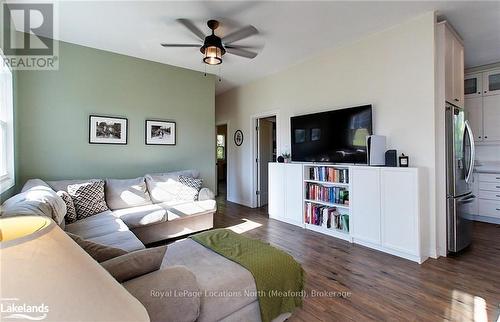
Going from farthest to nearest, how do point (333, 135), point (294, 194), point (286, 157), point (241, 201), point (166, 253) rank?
point (241, 201)
point (286, 157)
point (294, 194)
point (333, 135)
point (166, 253)

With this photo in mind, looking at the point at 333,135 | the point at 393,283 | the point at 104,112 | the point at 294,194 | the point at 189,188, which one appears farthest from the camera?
the point at 294,194

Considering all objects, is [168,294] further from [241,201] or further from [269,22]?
[241,201]

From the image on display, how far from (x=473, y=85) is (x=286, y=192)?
3.82m

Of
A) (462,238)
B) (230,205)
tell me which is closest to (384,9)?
(462,238)

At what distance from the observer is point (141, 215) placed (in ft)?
9.53

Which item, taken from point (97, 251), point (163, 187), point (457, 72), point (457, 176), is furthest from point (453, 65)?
point (163, 187)

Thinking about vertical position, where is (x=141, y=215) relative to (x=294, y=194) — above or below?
below

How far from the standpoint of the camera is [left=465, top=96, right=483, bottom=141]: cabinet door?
405 cm

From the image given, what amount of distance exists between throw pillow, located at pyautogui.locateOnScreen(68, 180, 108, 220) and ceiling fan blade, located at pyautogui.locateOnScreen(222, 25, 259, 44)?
247cm

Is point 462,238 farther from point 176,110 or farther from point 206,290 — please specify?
point 176,110

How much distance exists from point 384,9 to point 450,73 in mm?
1164

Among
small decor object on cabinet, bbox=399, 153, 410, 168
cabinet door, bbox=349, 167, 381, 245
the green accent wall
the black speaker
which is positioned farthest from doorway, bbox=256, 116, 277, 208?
small decor object on cabinet, bbox=399, 153, 410, 168

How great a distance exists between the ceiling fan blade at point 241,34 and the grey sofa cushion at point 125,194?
2349 mm

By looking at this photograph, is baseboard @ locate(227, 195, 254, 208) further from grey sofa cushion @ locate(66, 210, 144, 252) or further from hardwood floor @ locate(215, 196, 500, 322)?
grey sofa cushion @ locate(66, 210, 144, 252)
